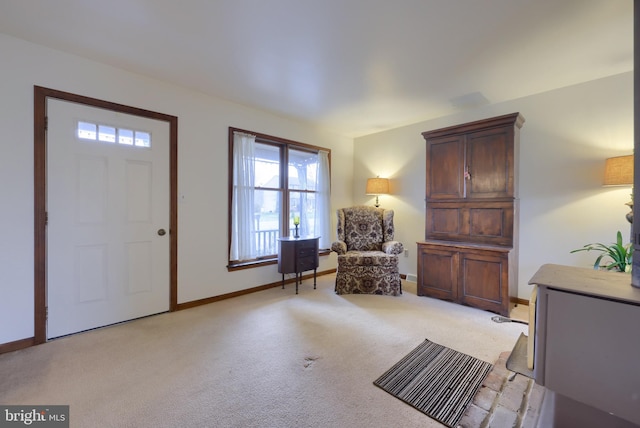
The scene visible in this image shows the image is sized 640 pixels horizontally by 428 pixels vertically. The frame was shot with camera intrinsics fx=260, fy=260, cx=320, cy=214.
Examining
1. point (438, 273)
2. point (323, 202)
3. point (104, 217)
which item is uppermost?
point (323, 202)

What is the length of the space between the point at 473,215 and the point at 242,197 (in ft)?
9.61

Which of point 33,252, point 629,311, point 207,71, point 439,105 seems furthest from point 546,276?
point 33,252

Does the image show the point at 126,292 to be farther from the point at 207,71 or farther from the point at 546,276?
the point at 546,276

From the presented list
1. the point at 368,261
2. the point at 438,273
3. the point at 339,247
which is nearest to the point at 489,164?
the point at 438,273

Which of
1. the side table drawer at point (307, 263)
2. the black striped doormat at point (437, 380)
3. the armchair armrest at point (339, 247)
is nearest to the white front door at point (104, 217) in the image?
the side table drawer at point (307, 263)

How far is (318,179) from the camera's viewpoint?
441 centimetres

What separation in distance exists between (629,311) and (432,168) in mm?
2850

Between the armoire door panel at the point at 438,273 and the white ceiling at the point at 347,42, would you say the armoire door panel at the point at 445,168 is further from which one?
the armoire door panel at the point at 438,273

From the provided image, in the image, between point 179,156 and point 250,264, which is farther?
point 250,264

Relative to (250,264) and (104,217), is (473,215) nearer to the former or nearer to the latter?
(250,264)

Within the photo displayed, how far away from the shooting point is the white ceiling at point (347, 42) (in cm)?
174

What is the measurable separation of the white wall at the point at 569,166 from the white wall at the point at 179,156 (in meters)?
2.80

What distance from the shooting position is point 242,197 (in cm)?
345

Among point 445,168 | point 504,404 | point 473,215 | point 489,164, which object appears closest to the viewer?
point 504,404
